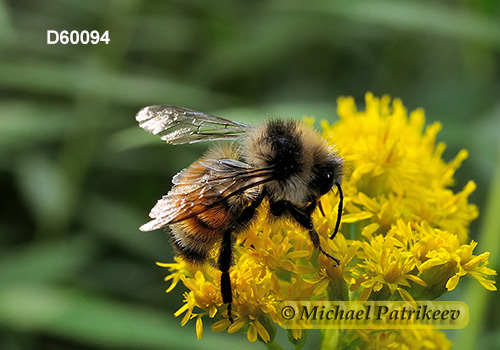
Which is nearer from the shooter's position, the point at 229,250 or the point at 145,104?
the point at 229,250

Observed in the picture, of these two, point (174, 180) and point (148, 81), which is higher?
point (148, 81)

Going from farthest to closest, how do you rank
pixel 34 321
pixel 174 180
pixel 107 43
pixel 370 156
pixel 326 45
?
1. pixel 326 45
2. pixel 107 43
3. pixel 34 321
4. pixel 370 156
5. pixel 174 180

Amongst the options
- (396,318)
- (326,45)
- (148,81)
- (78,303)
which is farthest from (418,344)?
(326,45)

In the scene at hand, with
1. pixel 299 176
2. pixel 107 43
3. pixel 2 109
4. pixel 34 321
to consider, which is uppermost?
pixel 107 43

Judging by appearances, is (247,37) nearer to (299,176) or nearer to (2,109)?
(2,109)

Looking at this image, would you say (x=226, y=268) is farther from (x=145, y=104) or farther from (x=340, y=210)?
(x=145, y=104)

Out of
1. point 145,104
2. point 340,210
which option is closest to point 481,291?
point 340,210
